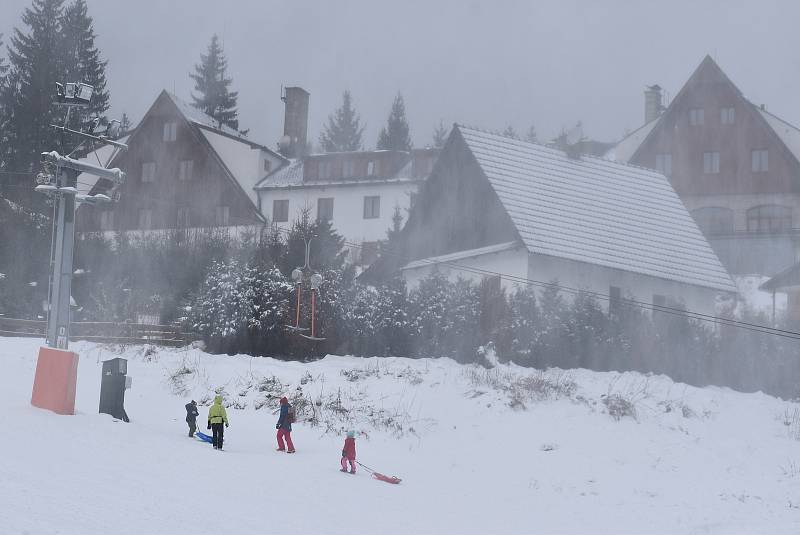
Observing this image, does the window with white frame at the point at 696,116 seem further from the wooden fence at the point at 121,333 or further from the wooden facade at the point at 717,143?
the wooden fence at the point at 121,333

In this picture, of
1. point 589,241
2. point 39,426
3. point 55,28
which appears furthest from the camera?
point 55,28

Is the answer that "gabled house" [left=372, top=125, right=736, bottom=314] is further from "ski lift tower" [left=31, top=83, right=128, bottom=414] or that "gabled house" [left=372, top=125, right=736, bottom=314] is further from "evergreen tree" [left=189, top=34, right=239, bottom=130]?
"evergreen tree" [left=189, top=34, right=239, bottom=130]

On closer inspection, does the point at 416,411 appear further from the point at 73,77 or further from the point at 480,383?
the point at 73,77

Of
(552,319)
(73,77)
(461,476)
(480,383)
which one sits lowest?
(461,476)

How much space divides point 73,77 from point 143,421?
141 feet

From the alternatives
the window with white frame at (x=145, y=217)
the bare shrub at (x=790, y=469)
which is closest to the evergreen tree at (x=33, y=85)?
the window with white frame at (x=145, y=217)

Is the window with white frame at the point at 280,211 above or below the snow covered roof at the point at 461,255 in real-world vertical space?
above

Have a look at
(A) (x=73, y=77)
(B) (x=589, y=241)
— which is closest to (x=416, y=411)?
(B) (x=589, y=241)

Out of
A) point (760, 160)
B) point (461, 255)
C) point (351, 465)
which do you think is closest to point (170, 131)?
point (461, 255)

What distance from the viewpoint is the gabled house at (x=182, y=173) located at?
5278 cm

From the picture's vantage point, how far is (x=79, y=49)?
201 ft

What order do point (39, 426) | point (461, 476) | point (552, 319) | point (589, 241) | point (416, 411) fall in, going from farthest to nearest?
point (589, 241) < point (552, 319) < point (416, 411) < point (461, 476) < point (39, 426)

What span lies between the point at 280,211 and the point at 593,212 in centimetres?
2064

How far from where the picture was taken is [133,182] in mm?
55500
